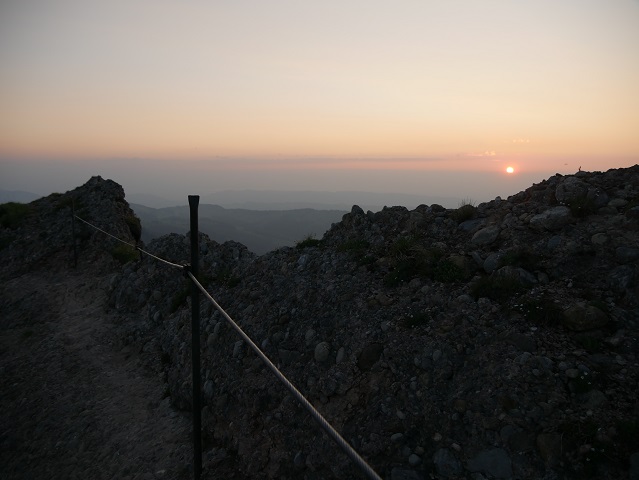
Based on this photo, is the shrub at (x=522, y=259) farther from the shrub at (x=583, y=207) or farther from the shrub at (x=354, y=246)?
the shrub at (x=354, y=246)

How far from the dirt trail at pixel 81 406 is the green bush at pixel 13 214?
388 inches

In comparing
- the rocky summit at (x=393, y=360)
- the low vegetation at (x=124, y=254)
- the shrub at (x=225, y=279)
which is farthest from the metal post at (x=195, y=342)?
the low vegetation at (x=124, y=254)

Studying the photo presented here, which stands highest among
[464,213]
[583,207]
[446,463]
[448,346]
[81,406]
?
[583,207]

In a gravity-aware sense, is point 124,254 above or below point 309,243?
below

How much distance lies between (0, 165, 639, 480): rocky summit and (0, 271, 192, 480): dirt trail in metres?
0.06

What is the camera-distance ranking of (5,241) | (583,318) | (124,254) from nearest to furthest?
(583,318) → (124,254) → (5,241)

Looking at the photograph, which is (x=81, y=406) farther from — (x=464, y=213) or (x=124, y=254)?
(x=464, y=213)

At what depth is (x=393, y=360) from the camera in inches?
264

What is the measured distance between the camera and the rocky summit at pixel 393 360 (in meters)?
5.27

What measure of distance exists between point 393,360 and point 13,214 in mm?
→ 25260

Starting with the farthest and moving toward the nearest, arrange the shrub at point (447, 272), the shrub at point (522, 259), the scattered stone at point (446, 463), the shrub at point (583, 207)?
the shrub at point (583, 207), the shrub at point (447, 272), the shrub at point (522, 259), the scattered stone at point (446, 463)

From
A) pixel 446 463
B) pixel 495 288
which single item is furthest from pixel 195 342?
pixel 495 288

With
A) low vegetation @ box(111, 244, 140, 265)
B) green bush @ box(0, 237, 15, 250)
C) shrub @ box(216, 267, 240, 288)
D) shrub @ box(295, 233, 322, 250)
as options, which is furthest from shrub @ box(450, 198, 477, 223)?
green bush @ box(0, 237, 15, 250)

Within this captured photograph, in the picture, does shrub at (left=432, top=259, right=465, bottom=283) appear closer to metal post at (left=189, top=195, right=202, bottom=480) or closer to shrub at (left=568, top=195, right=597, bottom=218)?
shrub at (left=568, top=195, right=597, bottom=218)
